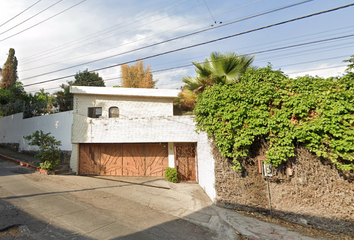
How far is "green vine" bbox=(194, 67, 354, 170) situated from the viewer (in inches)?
215

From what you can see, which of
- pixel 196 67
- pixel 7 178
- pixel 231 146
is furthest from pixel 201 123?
pixel 7 178

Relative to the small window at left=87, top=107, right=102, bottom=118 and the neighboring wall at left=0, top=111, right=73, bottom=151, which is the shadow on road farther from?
the small window at left=87, top=107, right=102, bottom=118

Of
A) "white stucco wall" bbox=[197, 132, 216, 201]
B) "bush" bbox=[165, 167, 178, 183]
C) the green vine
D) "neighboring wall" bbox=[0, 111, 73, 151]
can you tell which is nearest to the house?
"bush" bbox=[165, 167, 178, 183]

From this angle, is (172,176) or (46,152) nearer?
(172,176)

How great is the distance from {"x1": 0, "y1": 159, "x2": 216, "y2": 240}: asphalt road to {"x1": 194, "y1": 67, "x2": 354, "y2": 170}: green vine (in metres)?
3.33

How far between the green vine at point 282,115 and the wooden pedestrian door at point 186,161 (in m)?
4.28

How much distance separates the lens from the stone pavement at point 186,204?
5645mm

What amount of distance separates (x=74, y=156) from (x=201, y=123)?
30.6ft

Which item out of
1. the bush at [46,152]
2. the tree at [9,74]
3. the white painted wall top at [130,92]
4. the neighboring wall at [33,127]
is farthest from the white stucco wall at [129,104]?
the tree at [9,74]

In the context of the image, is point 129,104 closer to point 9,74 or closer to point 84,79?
point 84,79

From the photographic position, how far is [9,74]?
1152 inches

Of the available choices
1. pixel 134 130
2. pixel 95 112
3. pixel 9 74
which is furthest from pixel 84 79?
pixel 134 130

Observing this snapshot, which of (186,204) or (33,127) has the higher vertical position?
(33,127)

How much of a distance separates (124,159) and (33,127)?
965 cm
